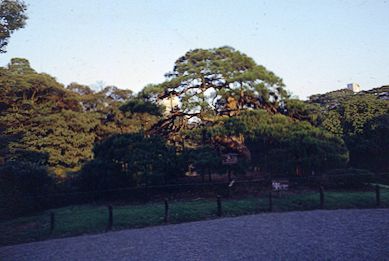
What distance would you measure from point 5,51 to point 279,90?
13668 mm

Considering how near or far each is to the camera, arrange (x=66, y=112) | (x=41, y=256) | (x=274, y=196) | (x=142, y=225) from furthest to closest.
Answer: (x=66, y=112) < (x=274, y=196) < (x=142, y=225) < (x=41, y=256)

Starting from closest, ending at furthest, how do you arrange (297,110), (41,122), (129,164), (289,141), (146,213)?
1. (146,213)
2. (129,164)
3. (289,141)
4. (297,110)
5. (41,122)

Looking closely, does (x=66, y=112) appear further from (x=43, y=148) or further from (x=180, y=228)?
(x=180, y=228)

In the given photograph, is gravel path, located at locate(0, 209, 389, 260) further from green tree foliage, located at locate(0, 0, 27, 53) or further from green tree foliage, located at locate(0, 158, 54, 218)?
green tree foliage, located at locate(0, 0, 27, 53)

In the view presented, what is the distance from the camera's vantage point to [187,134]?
1655 cm

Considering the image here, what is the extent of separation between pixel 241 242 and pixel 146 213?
513 centimetres

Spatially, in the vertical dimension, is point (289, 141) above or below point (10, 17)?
below

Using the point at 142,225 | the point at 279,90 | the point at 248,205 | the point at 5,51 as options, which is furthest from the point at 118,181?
the point at 279,90

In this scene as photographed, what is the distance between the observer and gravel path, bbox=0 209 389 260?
6.74 m

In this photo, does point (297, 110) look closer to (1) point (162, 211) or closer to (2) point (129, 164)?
(2) point (129, 164)

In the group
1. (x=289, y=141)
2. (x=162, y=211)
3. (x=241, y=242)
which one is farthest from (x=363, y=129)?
(x=241, y=242)

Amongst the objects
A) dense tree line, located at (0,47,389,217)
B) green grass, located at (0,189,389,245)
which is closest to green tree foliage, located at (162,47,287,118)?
dense tree line, located at (0,47,389,217)

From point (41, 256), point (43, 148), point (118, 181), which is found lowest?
point (41, 256)

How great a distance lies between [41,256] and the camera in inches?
299
